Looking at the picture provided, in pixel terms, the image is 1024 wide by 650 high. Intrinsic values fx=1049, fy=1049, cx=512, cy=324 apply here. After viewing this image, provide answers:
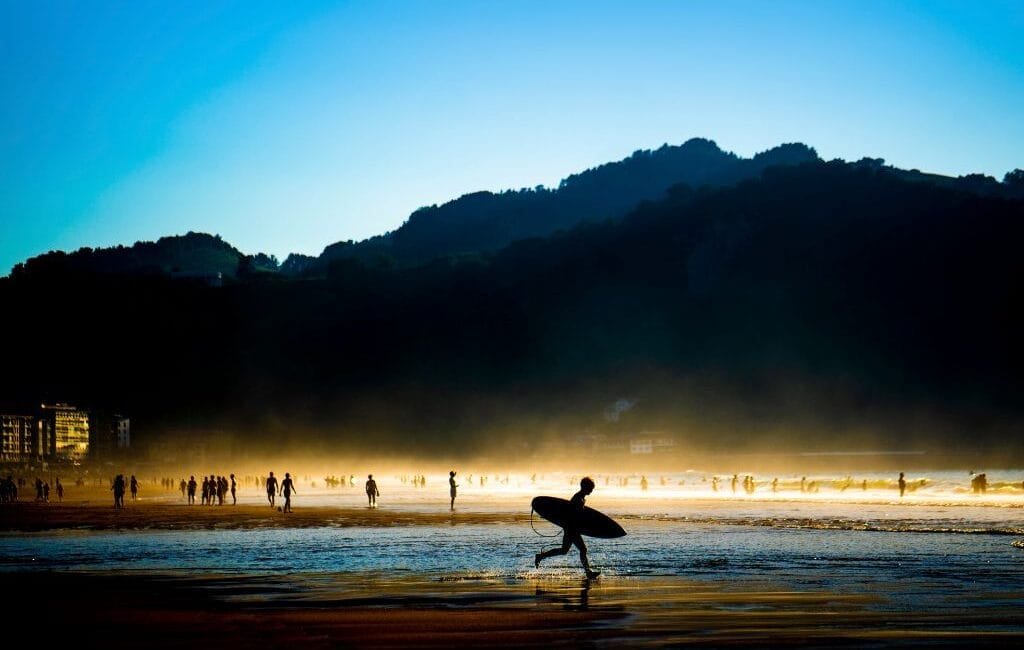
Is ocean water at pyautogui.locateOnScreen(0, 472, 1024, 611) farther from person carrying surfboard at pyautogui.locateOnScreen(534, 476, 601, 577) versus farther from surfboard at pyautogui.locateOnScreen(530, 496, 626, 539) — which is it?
surfboard at pyautogui.locateOnScreen(530, 496, 626, 539)

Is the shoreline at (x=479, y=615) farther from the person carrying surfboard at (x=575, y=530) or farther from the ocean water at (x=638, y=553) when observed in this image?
the ocean water at (x=638, y=553)

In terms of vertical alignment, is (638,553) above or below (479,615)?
below

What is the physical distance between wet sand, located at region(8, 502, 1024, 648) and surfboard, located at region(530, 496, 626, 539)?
3.13 feet

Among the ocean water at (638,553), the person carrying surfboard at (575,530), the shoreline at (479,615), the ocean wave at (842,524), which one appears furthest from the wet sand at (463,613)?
the ocean wave at (842,524)

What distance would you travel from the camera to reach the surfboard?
18844 millimetres

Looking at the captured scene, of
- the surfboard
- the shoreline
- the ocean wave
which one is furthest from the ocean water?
the shoreline

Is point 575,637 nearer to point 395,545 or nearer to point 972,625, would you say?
point 972,625

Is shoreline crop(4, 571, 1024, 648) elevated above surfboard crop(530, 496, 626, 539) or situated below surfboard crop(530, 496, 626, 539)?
below

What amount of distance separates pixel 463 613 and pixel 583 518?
204 inches

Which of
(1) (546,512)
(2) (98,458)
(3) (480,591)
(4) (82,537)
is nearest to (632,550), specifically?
(1) (546,512)

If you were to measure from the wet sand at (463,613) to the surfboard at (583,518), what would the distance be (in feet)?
3.13

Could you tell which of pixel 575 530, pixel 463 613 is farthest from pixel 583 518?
pixel 463 613

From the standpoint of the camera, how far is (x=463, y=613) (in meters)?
14.1

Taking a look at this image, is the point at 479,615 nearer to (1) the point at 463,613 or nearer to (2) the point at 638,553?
(1) the point at 463,613
